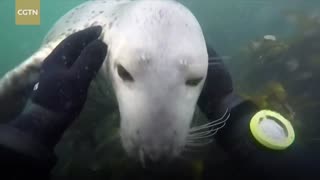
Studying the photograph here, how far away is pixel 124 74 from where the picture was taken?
169 cm

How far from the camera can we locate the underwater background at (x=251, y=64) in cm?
204

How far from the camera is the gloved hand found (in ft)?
5.95

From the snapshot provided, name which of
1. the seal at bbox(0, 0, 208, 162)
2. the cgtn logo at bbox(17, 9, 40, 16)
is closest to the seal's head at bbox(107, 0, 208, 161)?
the seal at bbox(0, 0, 208, 162)

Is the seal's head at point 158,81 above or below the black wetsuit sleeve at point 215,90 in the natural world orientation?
above

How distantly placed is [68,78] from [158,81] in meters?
0.48

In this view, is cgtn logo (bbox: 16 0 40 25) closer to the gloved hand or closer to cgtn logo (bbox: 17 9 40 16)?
cgtn logo (bbox: 17 9 40 16)

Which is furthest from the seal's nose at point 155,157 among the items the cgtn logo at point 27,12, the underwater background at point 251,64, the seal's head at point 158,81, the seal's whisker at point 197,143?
the cgtn logo at point 27,12

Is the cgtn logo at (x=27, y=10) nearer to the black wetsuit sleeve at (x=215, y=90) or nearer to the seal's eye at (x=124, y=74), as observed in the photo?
the seal's eye at (x=124, y=74)

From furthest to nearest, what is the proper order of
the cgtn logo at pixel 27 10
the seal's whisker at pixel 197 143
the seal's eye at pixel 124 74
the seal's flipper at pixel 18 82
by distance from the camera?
the seal's flipper at pixel 18 82 < the cgtn logo at pixel 27 10 < the seal's whisker at pixel 197 143 < the seal's eye at pixel 124 74

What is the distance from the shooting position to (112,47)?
6.14ft

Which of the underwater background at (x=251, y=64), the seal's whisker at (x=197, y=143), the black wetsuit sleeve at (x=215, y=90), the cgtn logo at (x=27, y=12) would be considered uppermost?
the cgtn logo at (x=27, y=12)

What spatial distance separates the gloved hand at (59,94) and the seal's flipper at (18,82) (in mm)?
287

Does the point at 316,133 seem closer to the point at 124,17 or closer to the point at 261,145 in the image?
the point at 261,145

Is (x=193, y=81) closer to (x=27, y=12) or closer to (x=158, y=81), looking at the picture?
(x=158, y=81)
